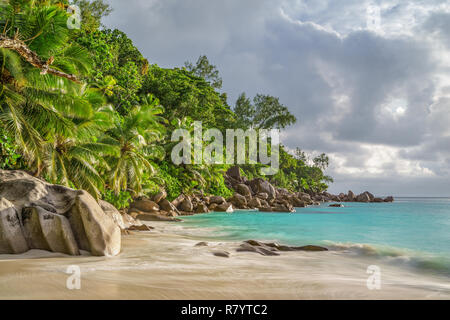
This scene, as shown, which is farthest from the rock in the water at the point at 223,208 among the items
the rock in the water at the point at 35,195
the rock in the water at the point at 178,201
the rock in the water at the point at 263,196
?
the rock in the water at the point at 35,195

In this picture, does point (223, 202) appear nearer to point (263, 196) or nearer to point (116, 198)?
point (263, 196)

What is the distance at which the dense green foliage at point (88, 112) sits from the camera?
898 centimetres

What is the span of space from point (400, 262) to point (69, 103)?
10680mm

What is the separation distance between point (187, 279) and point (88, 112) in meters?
7.48

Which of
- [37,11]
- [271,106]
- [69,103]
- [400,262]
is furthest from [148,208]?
[271,106]

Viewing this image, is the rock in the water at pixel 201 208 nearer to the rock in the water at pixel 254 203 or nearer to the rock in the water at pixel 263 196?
the rock in the water at pixel 254 203

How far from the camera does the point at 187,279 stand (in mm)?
4500

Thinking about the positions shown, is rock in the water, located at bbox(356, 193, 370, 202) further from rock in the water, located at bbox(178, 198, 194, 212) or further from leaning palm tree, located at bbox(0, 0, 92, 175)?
leaning palm tree, located at bbox(0, 0, 92, 175)

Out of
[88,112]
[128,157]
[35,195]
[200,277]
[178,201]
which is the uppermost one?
[88,112]

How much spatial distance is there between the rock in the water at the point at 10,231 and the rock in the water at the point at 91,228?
0.87 metres

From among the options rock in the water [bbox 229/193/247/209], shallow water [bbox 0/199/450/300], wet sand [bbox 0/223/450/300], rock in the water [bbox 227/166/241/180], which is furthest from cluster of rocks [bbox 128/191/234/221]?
wet sand [bbox 0/223/450/300]

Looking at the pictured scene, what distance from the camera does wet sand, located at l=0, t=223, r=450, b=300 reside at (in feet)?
12.1

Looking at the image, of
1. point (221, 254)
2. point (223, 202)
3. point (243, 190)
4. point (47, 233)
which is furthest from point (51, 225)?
point (243, 190)
